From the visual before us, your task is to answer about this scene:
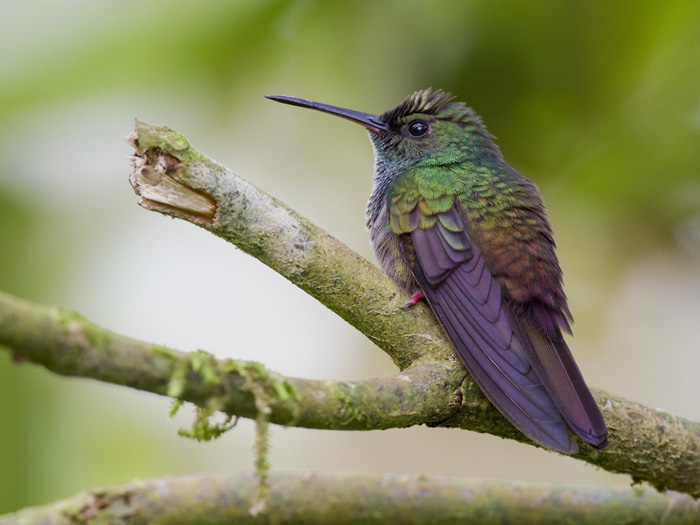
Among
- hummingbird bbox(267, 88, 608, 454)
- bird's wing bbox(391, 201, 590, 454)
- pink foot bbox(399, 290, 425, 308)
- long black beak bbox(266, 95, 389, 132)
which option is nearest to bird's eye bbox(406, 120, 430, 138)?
hummingbird bbox(267, 88, 608, 454)

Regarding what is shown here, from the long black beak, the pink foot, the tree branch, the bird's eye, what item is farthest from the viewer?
the bird's eye

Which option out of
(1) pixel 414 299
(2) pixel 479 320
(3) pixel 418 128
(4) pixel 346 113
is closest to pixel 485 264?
(2) pixel 479 320

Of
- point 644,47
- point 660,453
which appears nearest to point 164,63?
point 644,47

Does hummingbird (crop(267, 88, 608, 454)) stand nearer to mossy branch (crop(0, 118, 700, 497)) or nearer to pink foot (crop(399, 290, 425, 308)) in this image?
pink foot (crop(399, 290, 425, 308))

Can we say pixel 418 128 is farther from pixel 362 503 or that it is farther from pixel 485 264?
pixel 362 503

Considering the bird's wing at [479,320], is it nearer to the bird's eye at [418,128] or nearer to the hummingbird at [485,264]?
the hummingbird at [485,264]

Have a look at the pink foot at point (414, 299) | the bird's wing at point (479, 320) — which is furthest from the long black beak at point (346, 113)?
the pink foot at point (414, 299)

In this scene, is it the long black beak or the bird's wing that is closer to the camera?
the bird's wing
